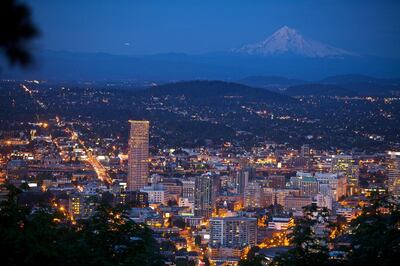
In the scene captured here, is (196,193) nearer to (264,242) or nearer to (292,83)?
(264,242)

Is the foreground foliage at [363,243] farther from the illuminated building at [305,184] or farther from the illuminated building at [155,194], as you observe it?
the illuminated building at [305,184]

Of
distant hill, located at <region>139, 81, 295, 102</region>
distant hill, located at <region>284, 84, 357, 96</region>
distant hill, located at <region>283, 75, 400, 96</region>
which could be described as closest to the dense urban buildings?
distant hill, located at <region>139, 81, 295, 102</region>

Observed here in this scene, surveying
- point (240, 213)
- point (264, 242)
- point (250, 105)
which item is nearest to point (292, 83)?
point (250, 105)

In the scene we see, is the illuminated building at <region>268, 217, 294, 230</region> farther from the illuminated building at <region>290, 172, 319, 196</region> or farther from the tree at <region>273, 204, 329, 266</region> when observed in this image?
the tree at <region>273, 204, 329, 266</region>

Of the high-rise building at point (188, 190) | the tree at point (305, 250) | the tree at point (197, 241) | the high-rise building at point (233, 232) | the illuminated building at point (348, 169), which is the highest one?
the tree at point (305, 250)

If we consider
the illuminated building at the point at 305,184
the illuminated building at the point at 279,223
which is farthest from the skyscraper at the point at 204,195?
the illuminated building at the point at 279,223

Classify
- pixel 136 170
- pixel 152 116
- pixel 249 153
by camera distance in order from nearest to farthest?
pixel 136 170 → pixel 249 153 → pixel 152 116

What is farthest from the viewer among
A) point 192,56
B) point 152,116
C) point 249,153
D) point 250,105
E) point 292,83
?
point 192,56

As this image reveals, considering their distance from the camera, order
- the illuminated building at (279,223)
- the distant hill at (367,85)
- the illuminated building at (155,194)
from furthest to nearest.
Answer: the distant hill at (367,85) → the illuminated building at (155,194) → the illuminated building at (279,223)
